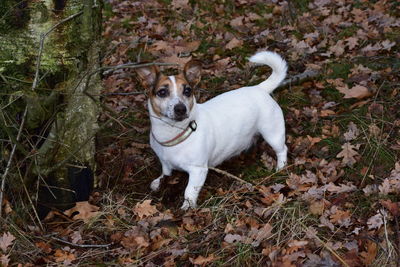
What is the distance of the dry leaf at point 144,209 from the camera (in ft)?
14.4

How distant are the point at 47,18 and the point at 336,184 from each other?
282 cm

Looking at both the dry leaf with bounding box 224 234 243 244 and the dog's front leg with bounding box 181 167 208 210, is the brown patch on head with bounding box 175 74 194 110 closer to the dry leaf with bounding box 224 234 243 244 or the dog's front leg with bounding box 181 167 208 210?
the dog's front leg with bounding box 181 167 208 210

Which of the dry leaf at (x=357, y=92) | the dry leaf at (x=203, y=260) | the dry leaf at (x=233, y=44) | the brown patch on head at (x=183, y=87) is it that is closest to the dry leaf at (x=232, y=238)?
the dry leaf at (x=203, y=260)

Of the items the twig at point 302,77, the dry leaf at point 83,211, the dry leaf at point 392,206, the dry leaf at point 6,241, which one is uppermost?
the dry leaf at point 6,241

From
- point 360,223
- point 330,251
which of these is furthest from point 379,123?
point 330,251

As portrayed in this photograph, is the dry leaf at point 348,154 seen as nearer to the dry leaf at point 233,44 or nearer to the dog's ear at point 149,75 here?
the dog's ear at point 149,75

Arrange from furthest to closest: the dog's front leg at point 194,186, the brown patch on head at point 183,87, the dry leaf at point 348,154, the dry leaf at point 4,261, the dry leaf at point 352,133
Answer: the dry leaf at point 352,133 → the dry leaf at point 348,154 → the dog's front leg at point 194,186 → the brown patch on head at point 183,87 → the dry leaf at point 4,261

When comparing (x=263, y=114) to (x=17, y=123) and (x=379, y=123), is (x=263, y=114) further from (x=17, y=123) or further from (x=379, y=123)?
(x=17, y=123)

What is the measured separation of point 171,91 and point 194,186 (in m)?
0.88

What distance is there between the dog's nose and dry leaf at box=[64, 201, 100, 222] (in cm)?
108

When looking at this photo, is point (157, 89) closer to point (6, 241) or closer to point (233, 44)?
point (6, 241)

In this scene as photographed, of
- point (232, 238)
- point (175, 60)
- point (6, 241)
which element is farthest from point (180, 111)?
point (175, 60)

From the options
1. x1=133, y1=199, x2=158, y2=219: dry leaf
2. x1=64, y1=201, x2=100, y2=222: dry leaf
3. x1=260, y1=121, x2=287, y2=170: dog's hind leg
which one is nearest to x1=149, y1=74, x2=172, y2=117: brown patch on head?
x1=133, y1=199, x2=158, y2=219: dry leaf

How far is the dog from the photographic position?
453 cm
